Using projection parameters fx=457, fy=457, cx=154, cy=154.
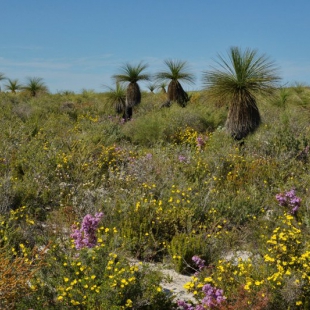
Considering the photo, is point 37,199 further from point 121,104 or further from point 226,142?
point 121,104

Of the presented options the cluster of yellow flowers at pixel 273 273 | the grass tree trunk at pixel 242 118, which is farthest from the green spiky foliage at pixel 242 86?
the cluster of yellow flowers at pixel 273 273

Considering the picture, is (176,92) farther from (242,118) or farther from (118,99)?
(242,118)

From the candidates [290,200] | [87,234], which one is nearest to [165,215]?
[87,234]

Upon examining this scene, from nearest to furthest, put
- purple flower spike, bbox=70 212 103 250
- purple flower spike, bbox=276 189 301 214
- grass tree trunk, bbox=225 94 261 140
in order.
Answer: purple flower spike, bbox=70 212 103 250 → purple flower spike, bbox=276 189 301 214 → grass tree trunk, bbox=225 94 261 140

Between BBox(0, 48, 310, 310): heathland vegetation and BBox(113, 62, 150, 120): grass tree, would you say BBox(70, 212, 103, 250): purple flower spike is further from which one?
BBox(113, 62, 150, 120): grass tree

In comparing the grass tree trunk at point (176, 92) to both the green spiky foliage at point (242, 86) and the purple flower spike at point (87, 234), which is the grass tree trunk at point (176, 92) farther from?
the purple flower spike at point (87, 234)

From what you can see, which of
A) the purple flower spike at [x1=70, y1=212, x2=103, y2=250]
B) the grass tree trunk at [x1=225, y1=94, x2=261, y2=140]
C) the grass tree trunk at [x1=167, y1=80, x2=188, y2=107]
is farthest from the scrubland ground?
the grass tree trunk at [x1=167, y1=80, x2=188, y2=107]

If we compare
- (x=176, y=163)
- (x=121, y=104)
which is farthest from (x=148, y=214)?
(x=121, y=104)

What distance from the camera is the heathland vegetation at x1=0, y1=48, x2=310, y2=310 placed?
437 cm

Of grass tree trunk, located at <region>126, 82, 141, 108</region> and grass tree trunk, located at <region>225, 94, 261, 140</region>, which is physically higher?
grass tree trunk, located at <region>126, 82, 141, 108</region>

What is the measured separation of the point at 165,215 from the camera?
21.8ft

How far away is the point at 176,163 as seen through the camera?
389 inches

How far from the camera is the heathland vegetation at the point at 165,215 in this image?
4.37 m

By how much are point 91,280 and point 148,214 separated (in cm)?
239
